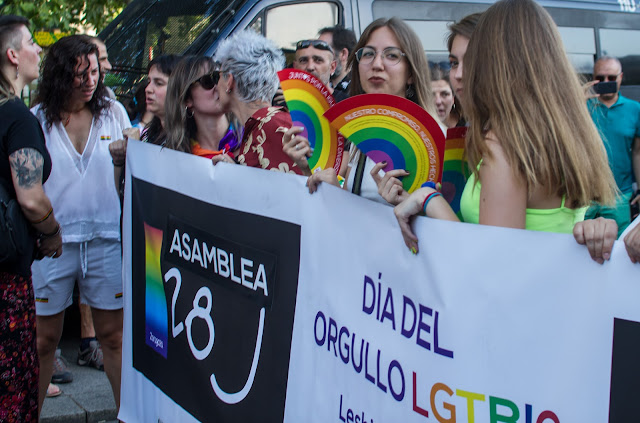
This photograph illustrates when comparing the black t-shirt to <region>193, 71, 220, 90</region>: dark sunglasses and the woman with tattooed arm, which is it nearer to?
the woman with tattooed arm

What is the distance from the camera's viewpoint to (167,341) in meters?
3.04

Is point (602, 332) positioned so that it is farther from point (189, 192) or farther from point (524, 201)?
point (189, 192)

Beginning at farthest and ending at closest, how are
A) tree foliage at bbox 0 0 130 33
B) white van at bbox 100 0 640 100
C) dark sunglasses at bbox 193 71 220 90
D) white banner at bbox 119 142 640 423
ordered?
tree foliage at bbox 0 0 130 33 → white van at bbox 100 0 640 100 → dark sunglasses at bbox 193 71 220 90 → white banner at bbox 119 142 640 423

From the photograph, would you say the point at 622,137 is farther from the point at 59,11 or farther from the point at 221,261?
the point at 59,11

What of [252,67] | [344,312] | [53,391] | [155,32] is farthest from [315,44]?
[344,312]

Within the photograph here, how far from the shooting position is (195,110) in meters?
3.54

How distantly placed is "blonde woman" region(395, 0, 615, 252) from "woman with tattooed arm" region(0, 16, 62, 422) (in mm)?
1783

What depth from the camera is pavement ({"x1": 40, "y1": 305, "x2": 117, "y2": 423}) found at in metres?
4.07

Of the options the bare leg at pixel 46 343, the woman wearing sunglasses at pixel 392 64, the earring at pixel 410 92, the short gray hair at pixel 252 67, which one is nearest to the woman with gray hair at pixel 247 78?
the short gray hair at pixel 252 67

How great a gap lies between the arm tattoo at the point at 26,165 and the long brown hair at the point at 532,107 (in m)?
1.86

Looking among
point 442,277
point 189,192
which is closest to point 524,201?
point 442,277

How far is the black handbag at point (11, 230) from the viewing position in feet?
9.65

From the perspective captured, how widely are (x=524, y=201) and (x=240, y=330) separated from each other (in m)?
1.15

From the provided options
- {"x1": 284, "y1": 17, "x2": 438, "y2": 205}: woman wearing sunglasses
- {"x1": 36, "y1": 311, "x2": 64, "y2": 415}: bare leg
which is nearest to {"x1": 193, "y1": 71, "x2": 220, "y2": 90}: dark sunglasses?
{"x1": 284, "y1": 17, "x2": 438, "y2": 205}: woman wearing sunglasses
